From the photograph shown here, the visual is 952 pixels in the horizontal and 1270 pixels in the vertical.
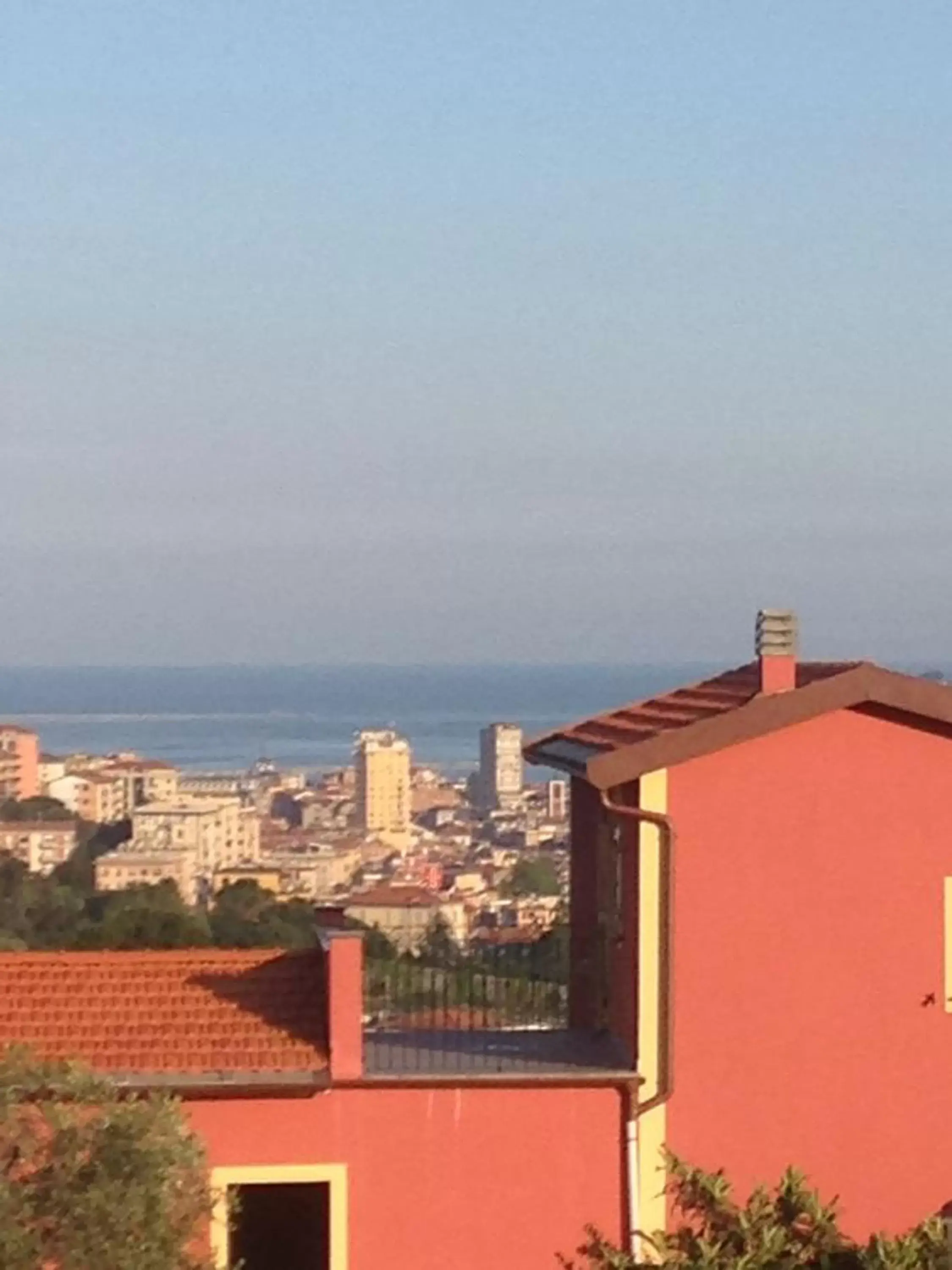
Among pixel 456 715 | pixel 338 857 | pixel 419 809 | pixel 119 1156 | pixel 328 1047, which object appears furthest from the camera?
pixel 456 715

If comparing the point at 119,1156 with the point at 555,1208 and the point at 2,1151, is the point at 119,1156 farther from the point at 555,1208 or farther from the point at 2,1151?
the point at 555,1208

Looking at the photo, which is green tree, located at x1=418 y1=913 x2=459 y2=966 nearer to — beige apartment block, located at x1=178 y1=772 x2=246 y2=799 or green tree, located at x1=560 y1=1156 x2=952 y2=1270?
green tree, located at x1=560 y1=1156 x2=952 y2=1270

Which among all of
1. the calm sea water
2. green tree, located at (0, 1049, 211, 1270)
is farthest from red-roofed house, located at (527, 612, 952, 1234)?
the calm sea water

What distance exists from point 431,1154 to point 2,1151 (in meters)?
2.22

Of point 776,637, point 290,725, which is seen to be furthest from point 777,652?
point 290,725

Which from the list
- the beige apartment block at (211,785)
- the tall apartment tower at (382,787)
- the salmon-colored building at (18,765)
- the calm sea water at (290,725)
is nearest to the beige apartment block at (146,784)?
the beige apartment block at (211,785)

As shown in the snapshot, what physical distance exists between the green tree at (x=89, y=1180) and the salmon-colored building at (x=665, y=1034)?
703mm

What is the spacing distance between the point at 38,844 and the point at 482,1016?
1710 inches

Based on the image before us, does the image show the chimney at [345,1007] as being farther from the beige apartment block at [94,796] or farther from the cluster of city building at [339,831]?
the beige apartment block at [94,796]

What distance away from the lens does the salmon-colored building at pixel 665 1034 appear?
430 inches

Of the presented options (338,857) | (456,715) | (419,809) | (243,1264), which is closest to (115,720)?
(456,715)

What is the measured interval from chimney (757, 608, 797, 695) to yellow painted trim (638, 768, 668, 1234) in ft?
3.34

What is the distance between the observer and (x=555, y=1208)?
11.1 meters

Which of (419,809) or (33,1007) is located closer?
(33,1007)
